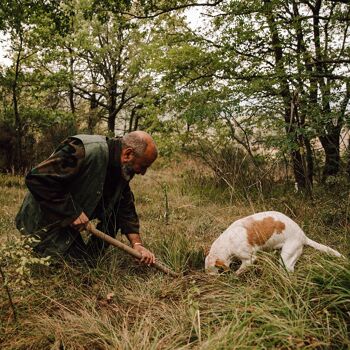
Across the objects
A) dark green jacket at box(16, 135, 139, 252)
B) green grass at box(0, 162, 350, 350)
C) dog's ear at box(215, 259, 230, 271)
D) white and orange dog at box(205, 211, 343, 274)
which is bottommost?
green grass at box(0, 162, 350, 350)

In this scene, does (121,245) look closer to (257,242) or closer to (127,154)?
(127,154)

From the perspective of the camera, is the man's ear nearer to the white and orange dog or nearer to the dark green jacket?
the dark green jacket

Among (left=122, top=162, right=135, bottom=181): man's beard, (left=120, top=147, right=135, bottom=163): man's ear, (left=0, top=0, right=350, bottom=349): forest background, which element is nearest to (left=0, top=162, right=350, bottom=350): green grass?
(left=0, top=0, right=350, bottom=349): forest background

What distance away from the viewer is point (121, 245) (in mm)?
3096

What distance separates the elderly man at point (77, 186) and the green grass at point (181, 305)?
0.23m

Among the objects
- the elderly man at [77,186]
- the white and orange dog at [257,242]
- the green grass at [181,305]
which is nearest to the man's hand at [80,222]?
the elderly man at [77,186]

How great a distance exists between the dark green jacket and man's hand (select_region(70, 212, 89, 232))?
3 centimetres

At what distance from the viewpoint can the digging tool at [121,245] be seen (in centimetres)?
310

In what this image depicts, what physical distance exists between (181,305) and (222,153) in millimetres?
4998

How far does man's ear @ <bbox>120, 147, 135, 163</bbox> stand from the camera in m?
3.20

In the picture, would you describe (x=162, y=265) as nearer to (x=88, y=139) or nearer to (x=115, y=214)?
(x=115, y=214)

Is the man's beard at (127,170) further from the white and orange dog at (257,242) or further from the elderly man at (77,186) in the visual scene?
the white and orange dog at (257,242)

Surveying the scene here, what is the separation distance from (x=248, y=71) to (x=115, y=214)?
3.92 m

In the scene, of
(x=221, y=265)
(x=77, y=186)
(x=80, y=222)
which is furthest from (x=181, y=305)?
(x=77, y=186)
